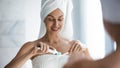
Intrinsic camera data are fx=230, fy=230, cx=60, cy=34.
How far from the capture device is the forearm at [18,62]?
0.93 m

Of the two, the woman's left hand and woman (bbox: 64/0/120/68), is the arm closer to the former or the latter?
the woman's left hand

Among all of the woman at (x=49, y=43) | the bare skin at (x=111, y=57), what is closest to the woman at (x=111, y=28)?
the bare skin at (x=111, y=57)

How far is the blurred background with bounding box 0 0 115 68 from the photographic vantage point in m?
0.94

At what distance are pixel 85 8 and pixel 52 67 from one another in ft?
0.91

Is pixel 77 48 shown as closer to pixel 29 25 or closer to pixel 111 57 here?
pixel 29 25

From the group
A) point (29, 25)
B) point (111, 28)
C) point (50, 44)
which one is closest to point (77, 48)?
point (50, 44)

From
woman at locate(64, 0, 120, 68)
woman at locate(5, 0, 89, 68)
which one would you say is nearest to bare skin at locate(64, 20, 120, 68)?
woman at locate(64, 0, 120, 68)

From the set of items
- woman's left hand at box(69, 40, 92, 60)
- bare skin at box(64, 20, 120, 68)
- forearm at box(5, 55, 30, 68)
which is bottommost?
forearm at box(5, 55, 30, 68)

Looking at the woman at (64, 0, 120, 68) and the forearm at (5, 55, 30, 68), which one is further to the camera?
the forearm at (5, 55, 30, 68)

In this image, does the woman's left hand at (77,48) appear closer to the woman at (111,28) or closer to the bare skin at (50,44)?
the bare skin at (50,44)

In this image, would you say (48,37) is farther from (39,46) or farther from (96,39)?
(96,39)

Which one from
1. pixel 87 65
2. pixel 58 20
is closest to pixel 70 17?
pixel 58 20

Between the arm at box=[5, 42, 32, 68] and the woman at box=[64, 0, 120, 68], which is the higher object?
the woman at box=[64, 0, 120, 68]

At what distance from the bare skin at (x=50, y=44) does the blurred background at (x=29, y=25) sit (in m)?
0.02
